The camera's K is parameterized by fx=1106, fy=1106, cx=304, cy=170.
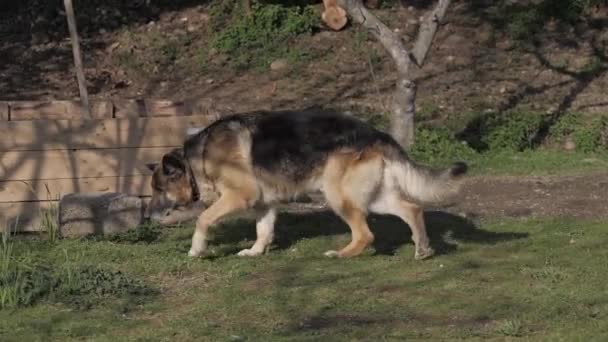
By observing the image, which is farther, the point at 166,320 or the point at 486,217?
the point at 486,217

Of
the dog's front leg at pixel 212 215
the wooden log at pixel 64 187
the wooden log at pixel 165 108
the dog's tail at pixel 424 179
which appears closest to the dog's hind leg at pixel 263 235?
the dog's front leg at pixel 212 215

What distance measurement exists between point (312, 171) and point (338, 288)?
→ 1.38m

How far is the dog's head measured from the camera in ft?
30.6

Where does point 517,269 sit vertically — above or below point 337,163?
below

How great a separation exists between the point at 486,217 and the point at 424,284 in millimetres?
2851

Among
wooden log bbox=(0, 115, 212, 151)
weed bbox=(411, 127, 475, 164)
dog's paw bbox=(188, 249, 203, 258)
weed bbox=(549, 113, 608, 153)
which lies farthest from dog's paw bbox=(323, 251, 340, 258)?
weed bbox=(549, 113, 608, 153)

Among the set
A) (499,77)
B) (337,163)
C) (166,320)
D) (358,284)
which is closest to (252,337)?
(166,320)

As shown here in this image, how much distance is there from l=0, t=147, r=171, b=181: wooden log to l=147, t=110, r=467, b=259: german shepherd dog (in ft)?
5.12

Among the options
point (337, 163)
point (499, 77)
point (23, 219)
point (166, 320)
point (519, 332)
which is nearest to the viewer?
point (519, 332)

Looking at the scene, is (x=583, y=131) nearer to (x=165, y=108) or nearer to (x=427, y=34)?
(x=427, y=34)

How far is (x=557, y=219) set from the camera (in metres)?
10.5

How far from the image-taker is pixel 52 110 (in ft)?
40.6

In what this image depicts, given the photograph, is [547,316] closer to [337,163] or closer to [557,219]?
[337,163]

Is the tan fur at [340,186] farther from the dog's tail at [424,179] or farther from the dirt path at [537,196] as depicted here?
the dirt path at [537,196]
